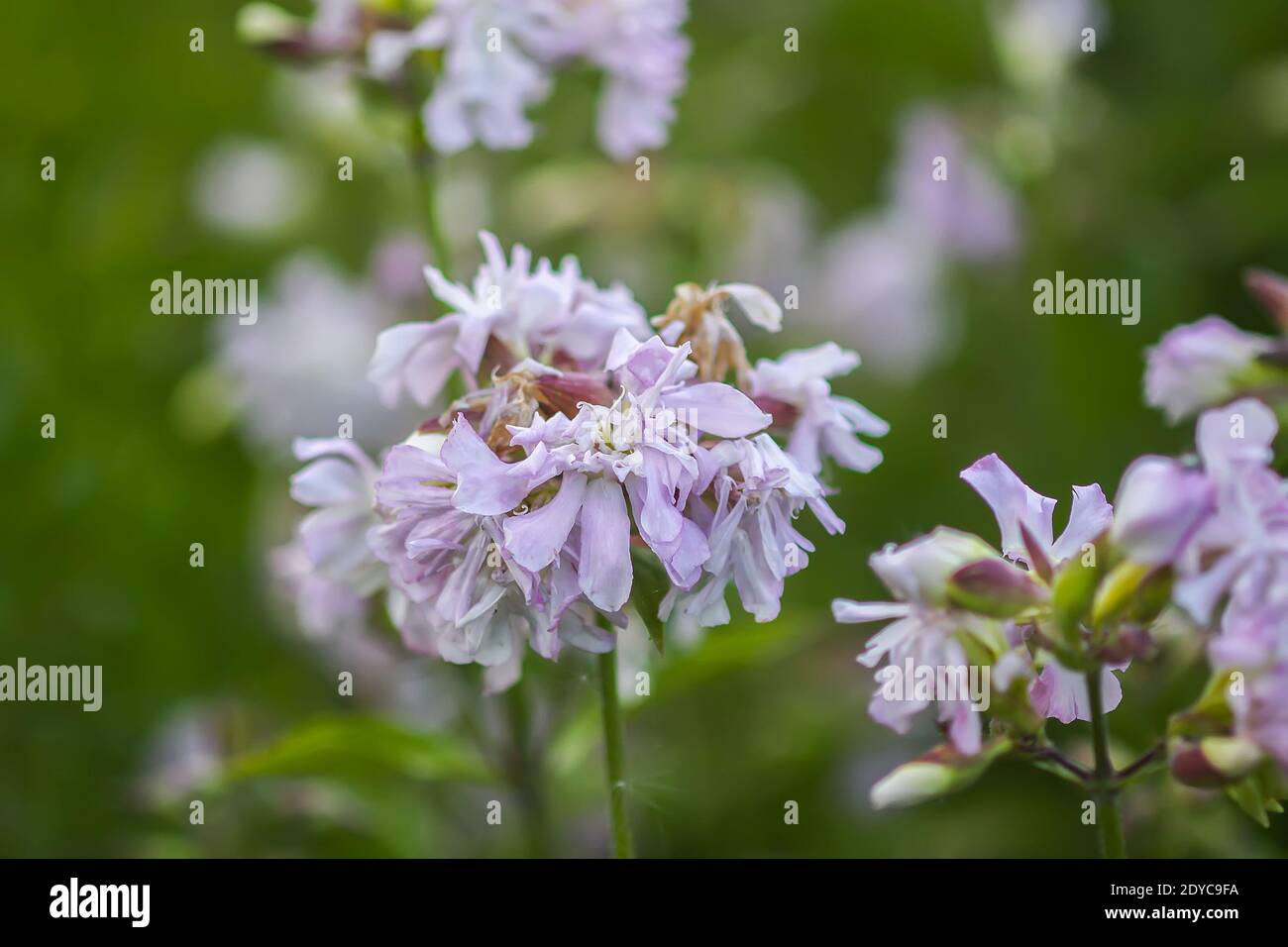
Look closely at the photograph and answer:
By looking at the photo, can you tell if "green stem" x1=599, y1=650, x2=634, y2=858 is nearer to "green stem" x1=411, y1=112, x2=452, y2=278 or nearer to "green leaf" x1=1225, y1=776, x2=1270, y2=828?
"green leaf" x1=1225, y1=776, x2=1270, y2=828

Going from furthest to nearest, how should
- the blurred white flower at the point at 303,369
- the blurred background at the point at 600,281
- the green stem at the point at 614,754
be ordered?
1. the blurred white flower at the point at 303,369
2. the blurred background at the point at 600,281
3. the green stem at the point at 614,754

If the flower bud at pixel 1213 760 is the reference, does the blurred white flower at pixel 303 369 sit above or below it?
above

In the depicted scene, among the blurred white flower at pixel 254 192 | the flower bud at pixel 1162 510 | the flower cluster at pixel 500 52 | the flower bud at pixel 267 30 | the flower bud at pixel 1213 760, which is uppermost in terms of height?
the blurred white flower at pixel 254 192

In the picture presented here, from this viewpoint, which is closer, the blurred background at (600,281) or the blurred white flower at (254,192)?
the blurred background at (600,281)

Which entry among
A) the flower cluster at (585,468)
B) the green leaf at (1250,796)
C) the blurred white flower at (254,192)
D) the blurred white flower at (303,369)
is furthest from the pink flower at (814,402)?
the blurred white flower at (254,192)

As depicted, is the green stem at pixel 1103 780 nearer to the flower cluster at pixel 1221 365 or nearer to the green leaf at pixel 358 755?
the flower cluster at pixel 1221 365

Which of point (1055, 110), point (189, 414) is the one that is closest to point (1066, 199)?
point (1055, 110)

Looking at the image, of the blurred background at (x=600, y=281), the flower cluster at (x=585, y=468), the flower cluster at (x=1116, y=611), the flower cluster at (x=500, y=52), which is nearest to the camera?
the flower cluster at (x=1116, y=611)

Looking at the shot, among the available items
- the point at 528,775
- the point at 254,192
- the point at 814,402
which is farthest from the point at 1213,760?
the point at 254,192

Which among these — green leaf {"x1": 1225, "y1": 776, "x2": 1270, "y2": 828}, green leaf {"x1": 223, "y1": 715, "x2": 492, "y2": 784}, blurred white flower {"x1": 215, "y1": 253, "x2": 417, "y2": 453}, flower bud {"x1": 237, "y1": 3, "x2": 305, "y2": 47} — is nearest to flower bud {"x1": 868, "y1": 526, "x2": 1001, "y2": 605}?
green leaf {"x1": 1225, "y1": 776, "x2": 1270, "y2": 828}
